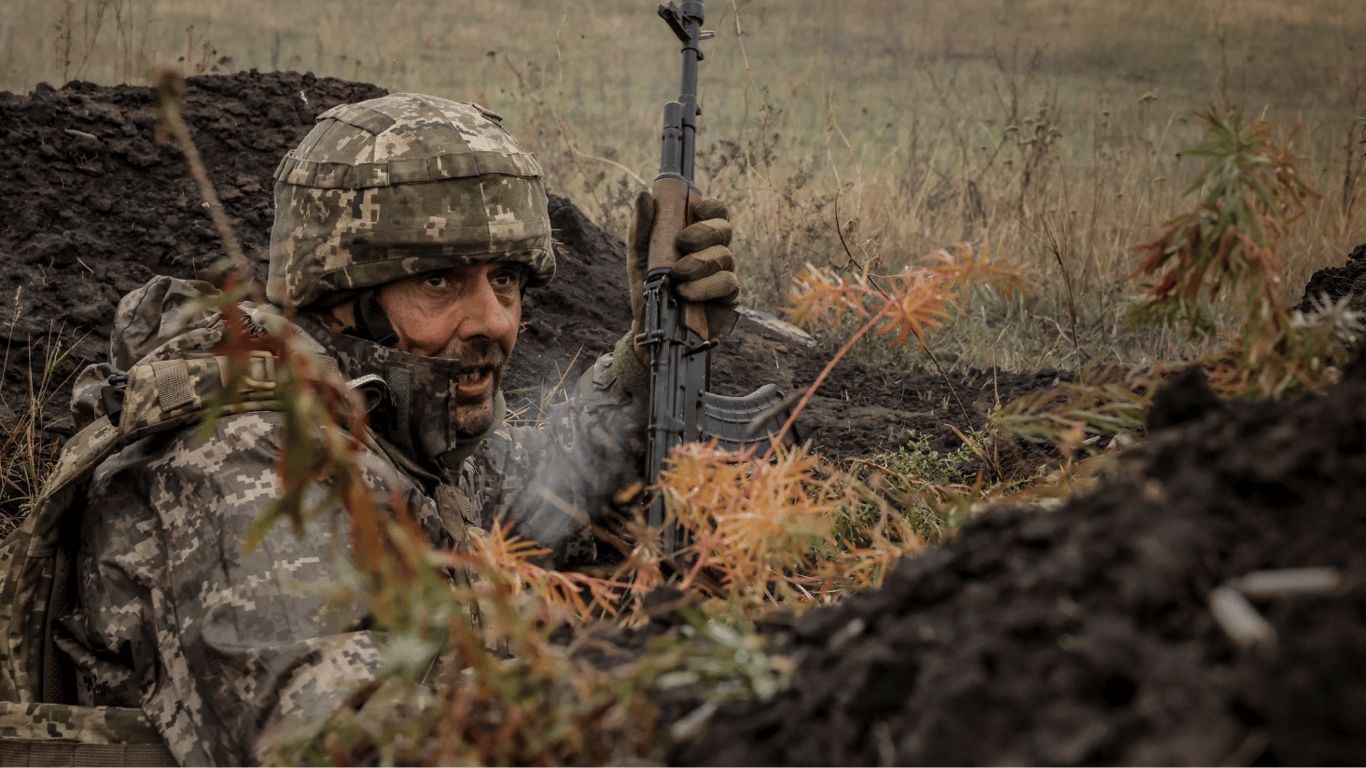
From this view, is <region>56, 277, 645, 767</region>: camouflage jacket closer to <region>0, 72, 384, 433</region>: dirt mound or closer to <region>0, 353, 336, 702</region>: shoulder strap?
<region>0, 353, 336, 702</region>: shoulder strap

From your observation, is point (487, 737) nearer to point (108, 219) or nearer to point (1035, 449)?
point (1035, 449)

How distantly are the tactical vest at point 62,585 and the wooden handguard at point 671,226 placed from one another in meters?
1.13

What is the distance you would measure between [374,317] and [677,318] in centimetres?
79

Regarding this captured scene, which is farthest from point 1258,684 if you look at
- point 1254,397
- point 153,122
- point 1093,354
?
point 153,122

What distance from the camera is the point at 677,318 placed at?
2549 mm

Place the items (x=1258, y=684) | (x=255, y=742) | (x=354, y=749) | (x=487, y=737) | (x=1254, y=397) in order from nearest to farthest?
1. (x=1258, y=684)
2. (x=487, y=737)
3. (x=354, y=749)
4. (x=1254, y=397)
5. (x=255, y=742)

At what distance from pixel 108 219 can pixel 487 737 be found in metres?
4.94

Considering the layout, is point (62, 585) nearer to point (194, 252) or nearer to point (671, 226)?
point (671, 226)

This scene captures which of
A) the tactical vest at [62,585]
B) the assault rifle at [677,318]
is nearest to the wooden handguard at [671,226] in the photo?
the assault rifle at [677,318]

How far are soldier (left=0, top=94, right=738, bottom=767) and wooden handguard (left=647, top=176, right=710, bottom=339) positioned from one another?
5cm

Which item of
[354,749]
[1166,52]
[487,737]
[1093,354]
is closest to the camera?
[487,737]

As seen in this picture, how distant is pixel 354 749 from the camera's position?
0.68 m

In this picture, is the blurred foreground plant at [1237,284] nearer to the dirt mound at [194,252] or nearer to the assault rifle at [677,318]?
the assault rifle at [677,318]

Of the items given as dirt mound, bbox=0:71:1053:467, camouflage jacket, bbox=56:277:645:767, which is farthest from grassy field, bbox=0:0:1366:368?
camouflage jacket, bbox=56:277:645:767
